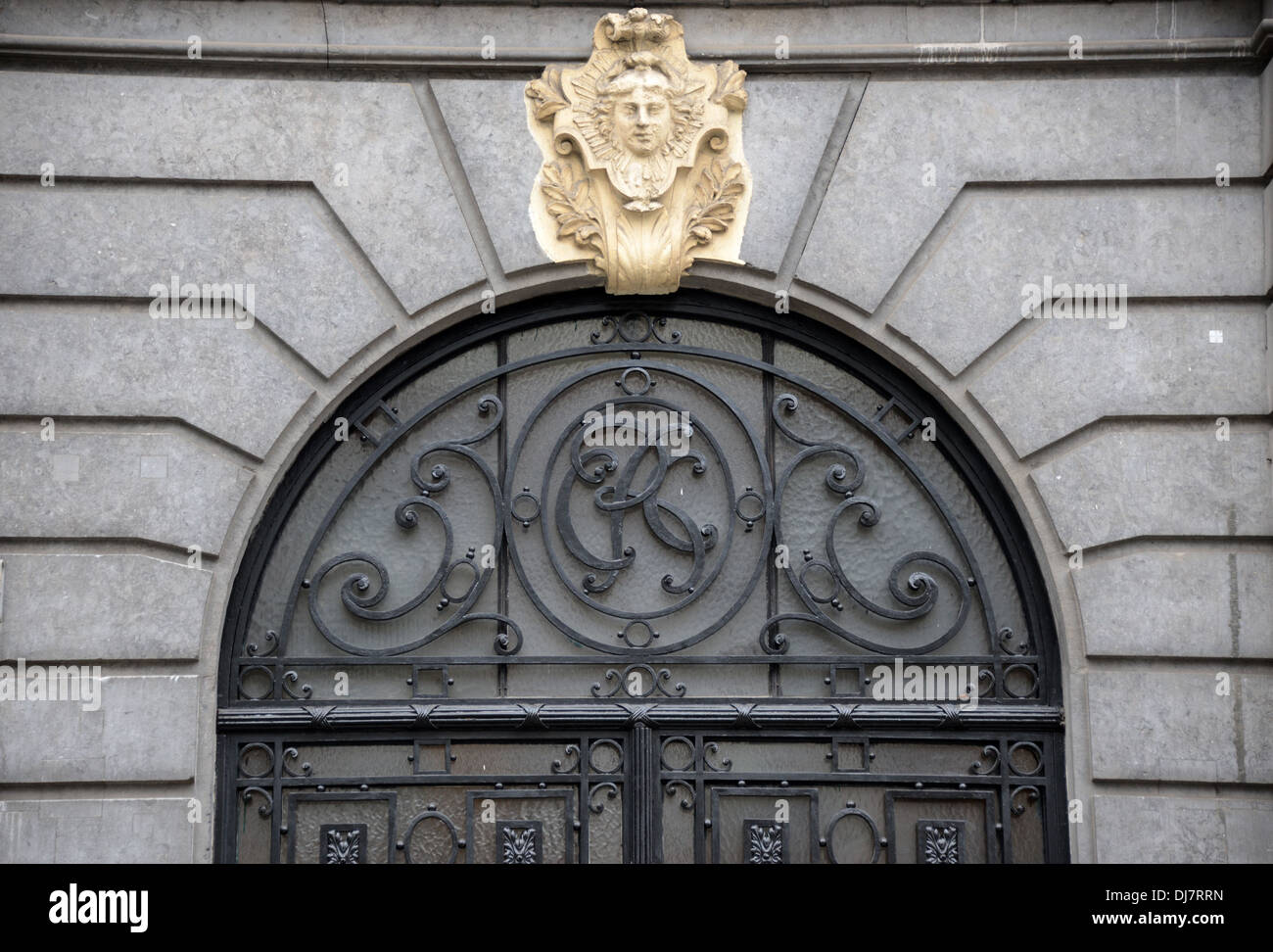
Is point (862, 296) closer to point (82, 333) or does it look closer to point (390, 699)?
point (390, 699)

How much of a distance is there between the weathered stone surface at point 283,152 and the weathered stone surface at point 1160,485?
306cm

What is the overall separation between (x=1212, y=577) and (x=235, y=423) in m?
4.67

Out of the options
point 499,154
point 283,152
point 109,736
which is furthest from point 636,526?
point 109,736

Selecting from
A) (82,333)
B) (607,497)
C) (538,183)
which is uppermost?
(538,183)

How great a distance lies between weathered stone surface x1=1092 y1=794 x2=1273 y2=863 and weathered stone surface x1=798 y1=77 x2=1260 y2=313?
8.00 feet

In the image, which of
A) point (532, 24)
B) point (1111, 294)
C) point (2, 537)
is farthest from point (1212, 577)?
point (2, 537)

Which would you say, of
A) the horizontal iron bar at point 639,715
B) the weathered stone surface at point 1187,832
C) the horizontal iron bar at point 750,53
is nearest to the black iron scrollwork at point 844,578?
the horizontal iron bar at point 639,715

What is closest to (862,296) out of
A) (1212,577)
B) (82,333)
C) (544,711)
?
(1212,577)

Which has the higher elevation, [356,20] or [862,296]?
[356,20]

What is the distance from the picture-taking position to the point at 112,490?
5977mm

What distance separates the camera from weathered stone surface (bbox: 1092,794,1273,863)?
19.2 feet

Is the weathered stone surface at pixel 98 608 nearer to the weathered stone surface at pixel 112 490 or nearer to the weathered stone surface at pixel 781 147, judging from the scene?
the weathered stone surface at pixel 112 490
